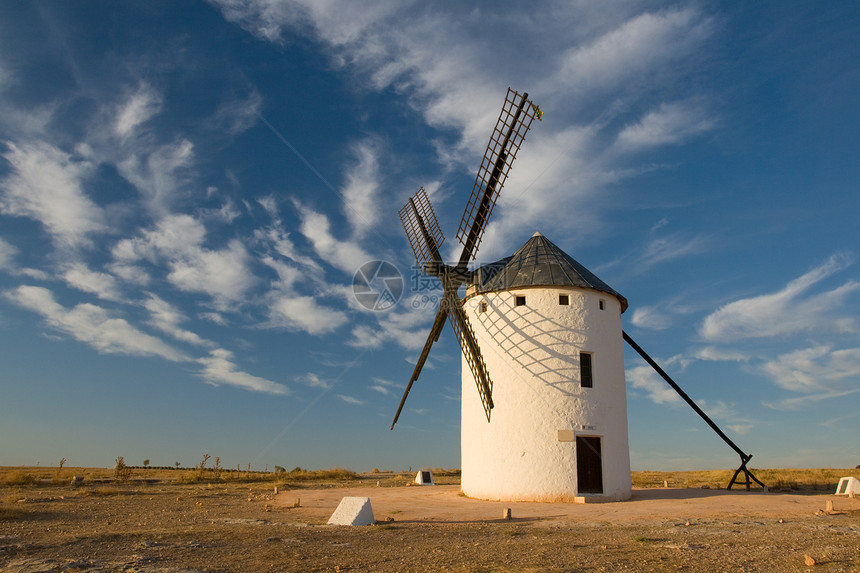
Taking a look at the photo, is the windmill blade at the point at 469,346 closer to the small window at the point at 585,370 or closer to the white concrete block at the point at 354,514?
the small window at the point at 585,370

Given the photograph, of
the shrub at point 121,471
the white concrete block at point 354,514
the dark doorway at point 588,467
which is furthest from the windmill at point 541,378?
the shrub at point 121,471

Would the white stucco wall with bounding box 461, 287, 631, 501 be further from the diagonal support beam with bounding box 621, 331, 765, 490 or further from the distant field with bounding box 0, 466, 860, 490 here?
the distant field with bounding box 0, 466, 860, 490

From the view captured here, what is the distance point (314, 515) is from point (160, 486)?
12121 millimetres

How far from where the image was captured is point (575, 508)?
49.1 feet

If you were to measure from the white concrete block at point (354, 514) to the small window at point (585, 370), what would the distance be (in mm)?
8567

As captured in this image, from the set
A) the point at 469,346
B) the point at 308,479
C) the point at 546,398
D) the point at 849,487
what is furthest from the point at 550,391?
the point at 308,479

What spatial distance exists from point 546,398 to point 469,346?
9.82ft

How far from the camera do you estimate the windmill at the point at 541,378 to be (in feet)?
55.9

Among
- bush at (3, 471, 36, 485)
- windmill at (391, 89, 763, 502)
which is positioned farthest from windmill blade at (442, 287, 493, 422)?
bush at (3, 471, 36, 485)

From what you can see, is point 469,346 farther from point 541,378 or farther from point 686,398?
point 686,398

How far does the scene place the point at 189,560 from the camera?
7.79 meters

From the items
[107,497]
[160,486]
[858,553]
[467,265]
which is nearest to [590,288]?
[467,265]

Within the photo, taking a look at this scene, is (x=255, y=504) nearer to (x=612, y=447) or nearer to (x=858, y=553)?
(x=612, y=447)

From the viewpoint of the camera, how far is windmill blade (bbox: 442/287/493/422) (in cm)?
1808
